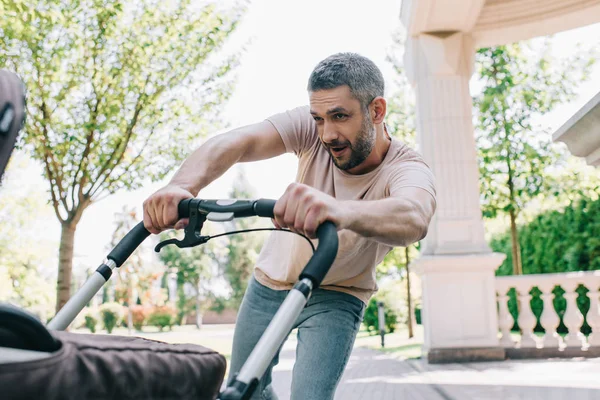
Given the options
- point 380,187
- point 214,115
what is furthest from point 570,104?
point 380,187

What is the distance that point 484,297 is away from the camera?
781 centimetres

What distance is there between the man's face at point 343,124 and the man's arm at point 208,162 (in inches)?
11.7

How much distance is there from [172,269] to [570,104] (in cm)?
3775

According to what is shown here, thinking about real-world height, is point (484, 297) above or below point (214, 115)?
below

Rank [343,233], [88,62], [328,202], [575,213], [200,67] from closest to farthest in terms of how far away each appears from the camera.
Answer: [328,202], [343,233], [88,62], [200,67], [575,213]

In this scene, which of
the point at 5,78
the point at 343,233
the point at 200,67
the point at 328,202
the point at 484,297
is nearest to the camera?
the point at 5,78

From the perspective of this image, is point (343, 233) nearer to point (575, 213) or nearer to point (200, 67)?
point (200, 67)

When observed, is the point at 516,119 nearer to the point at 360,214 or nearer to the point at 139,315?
the point at 360,214

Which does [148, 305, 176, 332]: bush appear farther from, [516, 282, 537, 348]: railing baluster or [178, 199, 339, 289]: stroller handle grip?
[178, 199, 339, 289]: stroller handle grip

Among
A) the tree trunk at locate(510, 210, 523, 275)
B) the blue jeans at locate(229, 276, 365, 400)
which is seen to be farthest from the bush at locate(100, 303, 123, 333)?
the blue jeans at locate(229, 276, 365, 400)

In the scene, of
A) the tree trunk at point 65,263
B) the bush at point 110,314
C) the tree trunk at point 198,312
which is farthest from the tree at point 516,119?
the tree trunk at point 198,312

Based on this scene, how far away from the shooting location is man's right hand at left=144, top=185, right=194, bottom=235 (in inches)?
68.1

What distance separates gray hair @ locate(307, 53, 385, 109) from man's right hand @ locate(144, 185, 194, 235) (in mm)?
553

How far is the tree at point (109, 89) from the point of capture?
8891 mm
